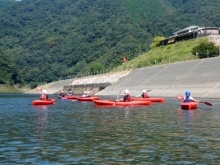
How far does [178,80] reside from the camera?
58.4 m

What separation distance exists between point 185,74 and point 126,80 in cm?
2013

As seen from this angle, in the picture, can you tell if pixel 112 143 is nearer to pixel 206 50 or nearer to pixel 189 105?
pixel 189 105

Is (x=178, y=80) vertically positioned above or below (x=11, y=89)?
below

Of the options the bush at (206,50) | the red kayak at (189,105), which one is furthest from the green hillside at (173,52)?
the red kayak at (189,105)

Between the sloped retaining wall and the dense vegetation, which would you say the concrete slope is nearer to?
the sloped retaining wall

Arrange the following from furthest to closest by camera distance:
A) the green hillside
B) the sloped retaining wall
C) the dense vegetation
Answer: the dense vegetation
the sloped retaining wall
the green hillside

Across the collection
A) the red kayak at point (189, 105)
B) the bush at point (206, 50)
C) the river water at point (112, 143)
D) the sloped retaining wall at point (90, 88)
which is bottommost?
the river water at point (112, 143)

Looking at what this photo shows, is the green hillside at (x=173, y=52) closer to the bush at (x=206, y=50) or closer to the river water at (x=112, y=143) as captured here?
the bush at (x=206, y=50)

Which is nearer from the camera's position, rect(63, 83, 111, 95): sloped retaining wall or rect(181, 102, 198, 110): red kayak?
rect(181, 102, 198, 110): red kayak

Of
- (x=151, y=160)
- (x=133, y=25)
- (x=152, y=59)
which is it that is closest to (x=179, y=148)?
(x=151, y=160)

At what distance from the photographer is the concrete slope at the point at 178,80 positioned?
165 ft

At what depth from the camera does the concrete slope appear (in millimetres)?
50141

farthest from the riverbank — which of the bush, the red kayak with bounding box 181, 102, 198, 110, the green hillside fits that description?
the red kayak with bounding box 181, 102, 198, 110

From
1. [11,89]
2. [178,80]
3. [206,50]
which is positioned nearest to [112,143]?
[178,80]
